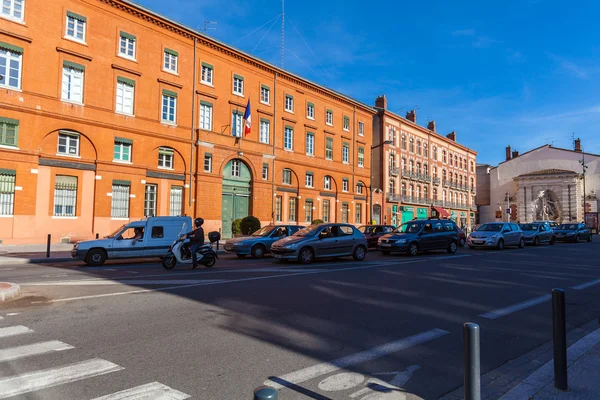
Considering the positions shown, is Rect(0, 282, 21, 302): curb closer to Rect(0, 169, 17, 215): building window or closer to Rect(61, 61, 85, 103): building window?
Rect(0, 169, 17, 215): building window

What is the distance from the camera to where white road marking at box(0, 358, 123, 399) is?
3.77 m

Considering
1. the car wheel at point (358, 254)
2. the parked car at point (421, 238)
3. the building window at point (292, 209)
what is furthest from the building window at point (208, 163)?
the car wheel at point (358, 254)

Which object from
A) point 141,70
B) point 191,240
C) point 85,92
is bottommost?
point 191,240

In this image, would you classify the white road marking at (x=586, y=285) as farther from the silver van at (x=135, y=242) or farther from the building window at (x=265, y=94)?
the building window at (x=265, y=94)

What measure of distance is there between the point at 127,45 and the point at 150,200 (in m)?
9.80

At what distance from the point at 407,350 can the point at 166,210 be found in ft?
78.7

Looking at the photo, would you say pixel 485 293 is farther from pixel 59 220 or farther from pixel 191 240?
pixel 59 220

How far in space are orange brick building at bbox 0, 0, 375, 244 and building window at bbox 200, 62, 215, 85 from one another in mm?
80

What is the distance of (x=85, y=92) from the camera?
23297 mm

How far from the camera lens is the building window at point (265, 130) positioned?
33.0 m

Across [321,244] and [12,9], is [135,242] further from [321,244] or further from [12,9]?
[12,9]

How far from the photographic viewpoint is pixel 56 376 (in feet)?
13.2

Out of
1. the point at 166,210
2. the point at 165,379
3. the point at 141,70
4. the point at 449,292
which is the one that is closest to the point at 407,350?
the point at 165,379

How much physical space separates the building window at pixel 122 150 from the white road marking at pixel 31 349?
70.5 feet
